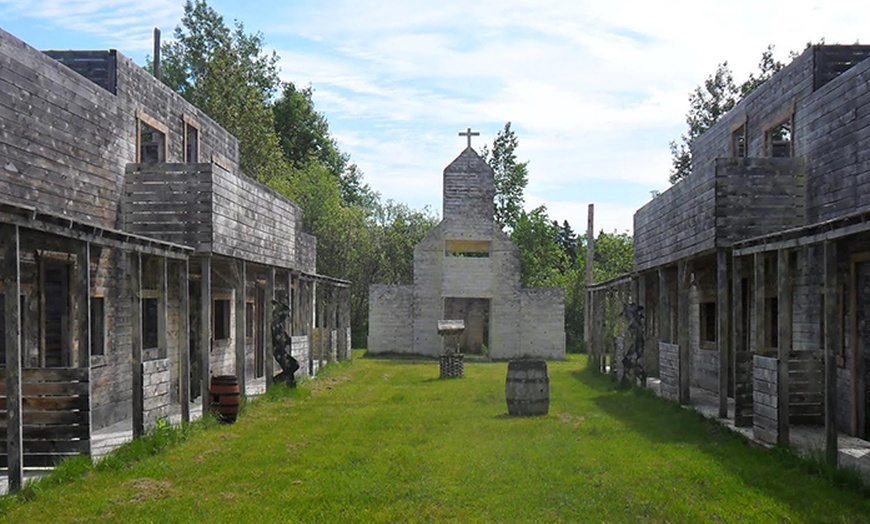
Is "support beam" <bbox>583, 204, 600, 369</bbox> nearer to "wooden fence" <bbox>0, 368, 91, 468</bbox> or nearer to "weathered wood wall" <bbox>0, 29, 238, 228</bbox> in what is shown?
"weathered wood wall" <bbox>0, 29, 238, 228</bbox>

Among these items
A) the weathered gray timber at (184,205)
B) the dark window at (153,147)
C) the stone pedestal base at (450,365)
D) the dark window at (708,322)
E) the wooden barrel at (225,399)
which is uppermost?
the dark window at (153,147)

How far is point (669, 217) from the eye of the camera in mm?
19953

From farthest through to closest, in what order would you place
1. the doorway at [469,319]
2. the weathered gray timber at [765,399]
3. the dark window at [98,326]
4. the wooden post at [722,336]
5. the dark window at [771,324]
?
the doorway at [469,319] → the dark window at [771,324] → the wooden post at [722,336] → the dark window at [98,326] → the weathered gray timber at [765,399]

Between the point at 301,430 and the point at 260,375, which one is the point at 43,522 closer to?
→ the point at 301,430

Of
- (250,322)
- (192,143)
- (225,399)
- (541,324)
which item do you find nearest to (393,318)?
(541,324)

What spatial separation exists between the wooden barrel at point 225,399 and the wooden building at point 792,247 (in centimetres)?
826

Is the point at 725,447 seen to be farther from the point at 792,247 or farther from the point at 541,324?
the point at 541,324

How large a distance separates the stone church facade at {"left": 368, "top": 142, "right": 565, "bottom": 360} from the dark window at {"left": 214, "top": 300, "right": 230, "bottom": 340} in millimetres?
14232

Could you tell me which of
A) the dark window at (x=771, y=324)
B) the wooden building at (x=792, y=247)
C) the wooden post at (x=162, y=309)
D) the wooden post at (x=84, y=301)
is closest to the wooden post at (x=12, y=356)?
the wooden post at (x=84, y=301)

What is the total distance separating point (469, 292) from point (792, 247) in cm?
2425

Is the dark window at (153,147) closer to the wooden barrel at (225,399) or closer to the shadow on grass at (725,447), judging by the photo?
the wooden barrel at (225,399)

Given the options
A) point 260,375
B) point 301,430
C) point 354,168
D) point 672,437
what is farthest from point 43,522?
point 354,168

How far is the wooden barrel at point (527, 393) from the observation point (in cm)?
1693

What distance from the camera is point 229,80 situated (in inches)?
1715
